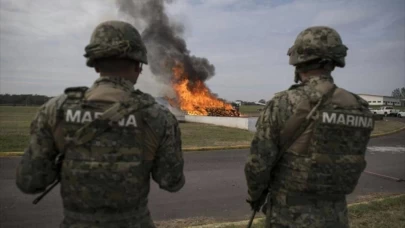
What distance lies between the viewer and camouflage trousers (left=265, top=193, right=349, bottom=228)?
7.79 feet

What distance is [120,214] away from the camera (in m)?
2.07

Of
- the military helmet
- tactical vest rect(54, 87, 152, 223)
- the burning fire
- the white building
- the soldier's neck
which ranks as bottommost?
tactical vest rect(54, 87, 152, 223)

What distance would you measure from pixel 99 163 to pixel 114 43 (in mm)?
752

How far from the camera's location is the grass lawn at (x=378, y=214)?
4.31 m

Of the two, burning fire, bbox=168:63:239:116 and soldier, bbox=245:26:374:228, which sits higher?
burning fire, bbox=168:63:239:116

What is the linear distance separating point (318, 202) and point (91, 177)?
62.5 inches

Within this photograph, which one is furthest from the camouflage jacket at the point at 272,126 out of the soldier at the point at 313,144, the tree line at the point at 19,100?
the tree line at the point at 19,100

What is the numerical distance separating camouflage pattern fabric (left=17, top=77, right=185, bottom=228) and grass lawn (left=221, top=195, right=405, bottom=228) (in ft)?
7.97


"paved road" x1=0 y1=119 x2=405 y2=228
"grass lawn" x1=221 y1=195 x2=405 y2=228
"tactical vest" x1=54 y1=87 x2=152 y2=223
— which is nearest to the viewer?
"tactical vest" x1=54 y1=87 x2=152 y2=223

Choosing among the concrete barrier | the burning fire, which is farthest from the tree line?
the concrete barrier

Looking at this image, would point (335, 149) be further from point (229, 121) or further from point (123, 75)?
point (229, 121)

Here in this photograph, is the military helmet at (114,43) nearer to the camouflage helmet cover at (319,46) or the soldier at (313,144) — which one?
the soldier at (313,144)

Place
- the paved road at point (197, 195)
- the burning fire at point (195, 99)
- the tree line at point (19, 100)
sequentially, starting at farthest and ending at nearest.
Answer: the tree line at point (19, 100) → the burning fire at point (195, 99) → the paved road at point (197, 195)

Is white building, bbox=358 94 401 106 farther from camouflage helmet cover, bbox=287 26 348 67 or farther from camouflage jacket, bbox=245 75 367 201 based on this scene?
camouflage jacket, bbox=245 75 367 201
